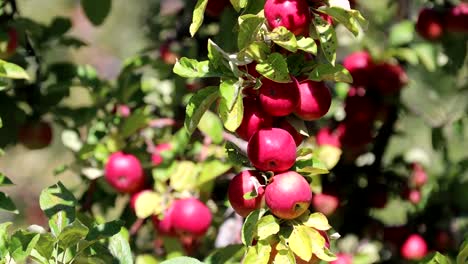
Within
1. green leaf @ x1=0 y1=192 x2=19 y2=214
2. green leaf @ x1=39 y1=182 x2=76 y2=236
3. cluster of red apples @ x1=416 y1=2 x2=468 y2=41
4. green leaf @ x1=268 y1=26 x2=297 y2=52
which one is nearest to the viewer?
green leaf @ x1=268 y1=26 x2=297 y2=52

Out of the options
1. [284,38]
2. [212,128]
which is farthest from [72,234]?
[212,128]

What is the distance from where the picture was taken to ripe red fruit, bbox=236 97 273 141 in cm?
93

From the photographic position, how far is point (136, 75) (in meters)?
1.67

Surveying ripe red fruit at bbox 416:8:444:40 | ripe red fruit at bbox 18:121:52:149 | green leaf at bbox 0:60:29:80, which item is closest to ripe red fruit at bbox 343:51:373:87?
ripe red fruit at bbox 416:8:444:40

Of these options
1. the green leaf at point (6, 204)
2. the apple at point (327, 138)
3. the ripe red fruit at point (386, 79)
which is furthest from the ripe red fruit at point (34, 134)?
the ripe red fruit at point (386, 79)

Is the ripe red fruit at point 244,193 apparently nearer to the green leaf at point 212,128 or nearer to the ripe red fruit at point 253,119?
the ripe red fruit at point 253,119

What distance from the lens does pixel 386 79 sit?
5.62ft

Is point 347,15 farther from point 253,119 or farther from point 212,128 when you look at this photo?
point 212,128

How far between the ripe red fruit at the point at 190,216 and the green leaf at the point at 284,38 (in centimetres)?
65

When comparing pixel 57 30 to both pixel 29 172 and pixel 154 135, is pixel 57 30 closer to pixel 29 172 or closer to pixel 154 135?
pixel 154 135

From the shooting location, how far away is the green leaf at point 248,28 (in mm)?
882

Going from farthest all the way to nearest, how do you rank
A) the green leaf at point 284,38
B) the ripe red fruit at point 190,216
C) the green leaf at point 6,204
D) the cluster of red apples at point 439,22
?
the cluster of red apples at point 439,22 < the ripe red fruit at point 190,216 < the green leaf at point 6,204 < the green leaf at point 284,38

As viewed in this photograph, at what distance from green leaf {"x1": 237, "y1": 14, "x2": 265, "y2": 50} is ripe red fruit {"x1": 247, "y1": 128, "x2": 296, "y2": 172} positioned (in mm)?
100

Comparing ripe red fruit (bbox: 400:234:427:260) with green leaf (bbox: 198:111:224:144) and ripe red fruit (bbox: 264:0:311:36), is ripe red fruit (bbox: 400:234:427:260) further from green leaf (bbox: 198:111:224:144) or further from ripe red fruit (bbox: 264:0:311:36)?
ripe red fruit (bbox: 264:0:311:36)
